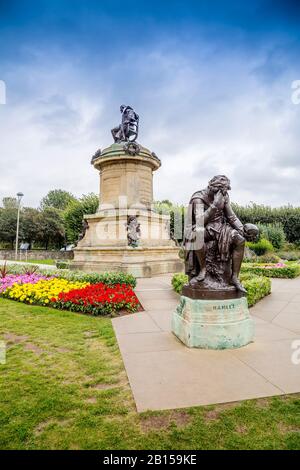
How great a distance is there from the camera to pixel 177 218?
3033 centimetres

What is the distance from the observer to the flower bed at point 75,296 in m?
7.12

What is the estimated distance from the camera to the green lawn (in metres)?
2.47

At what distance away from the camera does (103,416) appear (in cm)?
286

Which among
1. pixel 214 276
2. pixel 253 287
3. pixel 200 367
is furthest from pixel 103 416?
pixel 253 287

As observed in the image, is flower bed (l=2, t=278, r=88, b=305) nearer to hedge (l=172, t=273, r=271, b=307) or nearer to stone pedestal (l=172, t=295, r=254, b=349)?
hedge (l=172, t=273, r=271, b=307)

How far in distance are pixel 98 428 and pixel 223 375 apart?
1.71m

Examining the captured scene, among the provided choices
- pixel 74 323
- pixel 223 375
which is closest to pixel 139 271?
pixel 74 323

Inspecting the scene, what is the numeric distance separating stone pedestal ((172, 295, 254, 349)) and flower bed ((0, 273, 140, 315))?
8.95 ft

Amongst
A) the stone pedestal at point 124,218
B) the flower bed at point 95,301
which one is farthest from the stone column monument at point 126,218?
the flower bed at point 95,301

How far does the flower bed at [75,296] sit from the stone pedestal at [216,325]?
2.73 metres

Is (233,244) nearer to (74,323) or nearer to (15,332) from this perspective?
(74,323)

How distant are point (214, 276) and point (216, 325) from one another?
2.73 ft

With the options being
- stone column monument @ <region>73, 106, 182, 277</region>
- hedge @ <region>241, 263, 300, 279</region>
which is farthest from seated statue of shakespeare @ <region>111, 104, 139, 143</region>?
hedge @ <region>241, 263, 300, 279</region>

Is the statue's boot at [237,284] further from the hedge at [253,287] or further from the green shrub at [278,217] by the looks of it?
the green shrub at [278,217]
